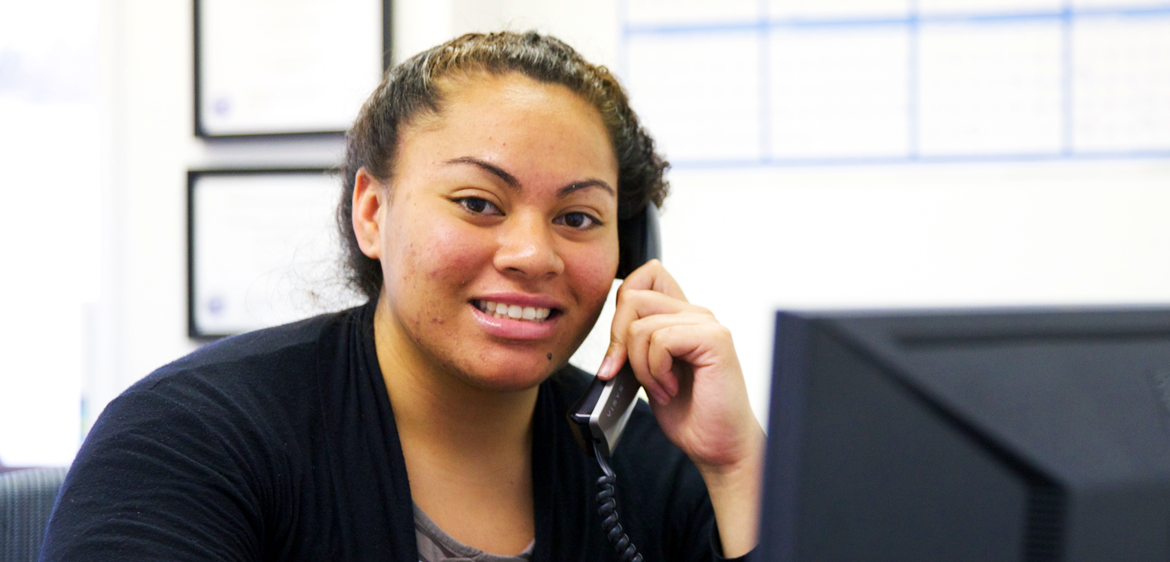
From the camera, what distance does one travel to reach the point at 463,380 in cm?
106

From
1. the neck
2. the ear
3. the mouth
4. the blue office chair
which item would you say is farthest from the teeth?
the blue office chair

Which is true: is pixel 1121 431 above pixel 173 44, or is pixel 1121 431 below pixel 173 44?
below

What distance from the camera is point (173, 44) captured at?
1.78m

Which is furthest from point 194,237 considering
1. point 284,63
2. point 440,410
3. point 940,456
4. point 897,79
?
point 940,456

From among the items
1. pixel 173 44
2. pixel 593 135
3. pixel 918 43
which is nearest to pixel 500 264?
pixel 593 135

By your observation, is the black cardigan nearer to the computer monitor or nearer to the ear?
the ear

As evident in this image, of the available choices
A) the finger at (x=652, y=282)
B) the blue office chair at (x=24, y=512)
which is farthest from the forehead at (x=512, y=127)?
the blue office chair at (x=24, y=512)

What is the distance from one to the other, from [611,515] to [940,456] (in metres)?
0.73

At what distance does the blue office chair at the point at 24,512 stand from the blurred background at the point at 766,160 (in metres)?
0.78

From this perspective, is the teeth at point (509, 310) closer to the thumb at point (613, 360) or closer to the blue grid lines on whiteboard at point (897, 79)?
the thumb at point (613, 360)

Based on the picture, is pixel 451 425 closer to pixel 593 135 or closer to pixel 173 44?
pixel 593 135

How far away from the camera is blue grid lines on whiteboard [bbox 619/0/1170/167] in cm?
190

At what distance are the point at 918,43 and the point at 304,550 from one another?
5.54 feet

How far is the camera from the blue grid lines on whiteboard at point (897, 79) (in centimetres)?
190
